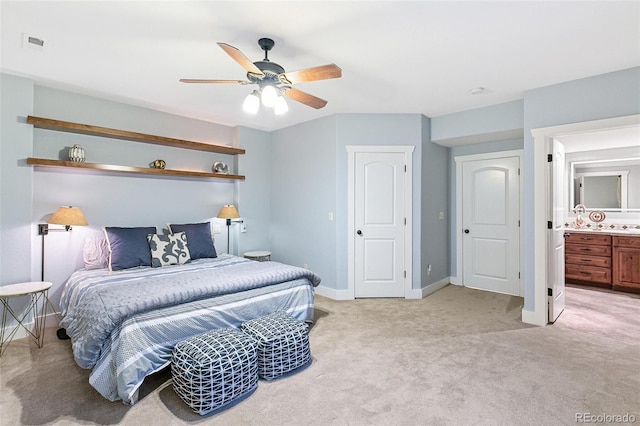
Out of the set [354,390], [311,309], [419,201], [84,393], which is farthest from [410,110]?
[84,393]

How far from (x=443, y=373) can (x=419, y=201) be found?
240cm

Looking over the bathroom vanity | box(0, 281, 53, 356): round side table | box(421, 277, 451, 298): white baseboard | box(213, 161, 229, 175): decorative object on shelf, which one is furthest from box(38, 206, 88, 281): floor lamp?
the bathroom vanity

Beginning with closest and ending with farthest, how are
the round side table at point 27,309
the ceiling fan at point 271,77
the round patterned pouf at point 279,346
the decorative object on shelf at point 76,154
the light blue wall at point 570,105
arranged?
the ceiling fan at point 271,77
the round patterned pouf at point 279,346
the round side table at point 27,309
the light blue wall at point 570,105
the decorative object on shelf at point 76,154

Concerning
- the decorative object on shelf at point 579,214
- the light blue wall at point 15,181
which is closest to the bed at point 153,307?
the light blue wall at point 15,181

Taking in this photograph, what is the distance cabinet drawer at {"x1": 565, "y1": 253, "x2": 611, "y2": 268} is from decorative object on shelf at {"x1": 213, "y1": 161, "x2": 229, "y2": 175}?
218 inches

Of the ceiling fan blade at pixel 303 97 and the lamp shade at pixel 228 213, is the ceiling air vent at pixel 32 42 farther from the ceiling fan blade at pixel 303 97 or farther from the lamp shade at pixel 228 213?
the lamp shade at pixel 228 213

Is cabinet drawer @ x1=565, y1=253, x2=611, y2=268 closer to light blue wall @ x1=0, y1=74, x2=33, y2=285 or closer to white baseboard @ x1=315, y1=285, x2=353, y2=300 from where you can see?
white baseboard @ x1=315, y1=285, x2=353, y2=300

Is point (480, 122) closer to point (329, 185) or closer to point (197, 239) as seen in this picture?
point (329, 185)

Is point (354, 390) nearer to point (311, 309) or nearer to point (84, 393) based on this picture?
point (311, 309)

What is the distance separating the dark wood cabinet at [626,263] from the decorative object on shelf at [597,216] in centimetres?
59

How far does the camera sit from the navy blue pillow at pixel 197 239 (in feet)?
12.7

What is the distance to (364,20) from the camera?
213 cm

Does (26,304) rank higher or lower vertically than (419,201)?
lower

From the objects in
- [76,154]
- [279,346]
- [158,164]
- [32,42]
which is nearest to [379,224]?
[279,346]
